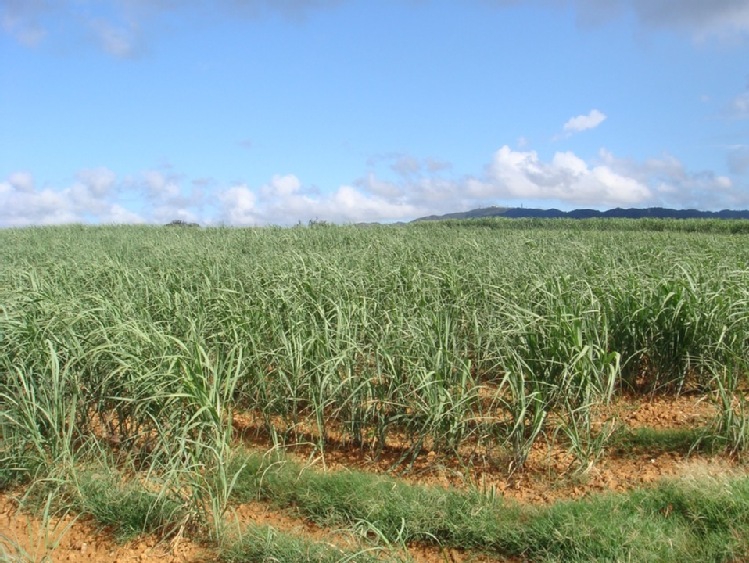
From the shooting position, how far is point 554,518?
2836 mm

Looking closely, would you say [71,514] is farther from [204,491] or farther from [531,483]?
[531,483]

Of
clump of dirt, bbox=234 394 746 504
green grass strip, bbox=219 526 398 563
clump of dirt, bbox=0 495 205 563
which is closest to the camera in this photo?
green grass strip, bbox=219 526 398 563

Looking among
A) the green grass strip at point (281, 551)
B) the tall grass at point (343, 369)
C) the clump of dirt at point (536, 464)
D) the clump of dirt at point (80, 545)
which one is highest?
the tall grass at point (343, 369)

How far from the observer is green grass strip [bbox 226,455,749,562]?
2662 millimetres

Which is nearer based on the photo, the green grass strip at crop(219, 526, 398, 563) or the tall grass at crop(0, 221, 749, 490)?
the green grass strip at crop(219, 526, 398, 563)

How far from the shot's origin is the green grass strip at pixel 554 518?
8.73ft

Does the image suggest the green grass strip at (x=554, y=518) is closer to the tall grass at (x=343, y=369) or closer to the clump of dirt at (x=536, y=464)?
the clump of dirt at (x=536, y=464)

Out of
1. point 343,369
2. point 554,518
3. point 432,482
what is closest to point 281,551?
point 432,482

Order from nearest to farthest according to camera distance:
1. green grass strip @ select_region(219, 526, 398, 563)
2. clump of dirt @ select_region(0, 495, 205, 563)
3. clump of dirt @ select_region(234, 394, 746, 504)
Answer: green grass strip @ select_region(219, 526, 398, 563), clump of dirt @ select_region(0, 495, 205, 563), clump of dirt @ select_region(234, 394, 746, 504)

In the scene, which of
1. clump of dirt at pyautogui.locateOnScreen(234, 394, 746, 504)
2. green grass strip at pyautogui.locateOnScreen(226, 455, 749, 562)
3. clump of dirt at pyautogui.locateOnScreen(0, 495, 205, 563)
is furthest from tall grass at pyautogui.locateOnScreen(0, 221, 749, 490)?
green grass strip at pyautogui.locateOnScreen(226, 455, 749, 562)

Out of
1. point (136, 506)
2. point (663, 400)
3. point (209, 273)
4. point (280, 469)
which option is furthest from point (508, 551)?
point (209, 273)

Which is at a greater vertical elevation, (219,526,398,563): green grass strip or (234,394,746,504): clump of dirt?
(234,394,746,504): clump of dirt

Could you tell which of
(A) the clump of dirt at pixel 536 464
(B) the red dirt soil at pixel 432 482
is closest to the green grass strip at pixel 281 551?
(B) the red dirt soil at pixel 432 482

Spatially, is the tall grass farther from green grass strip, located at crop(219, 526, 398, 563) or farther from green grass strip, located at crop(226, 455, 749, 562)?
green grass strip, located at crop(226, 455, 749, 562)
